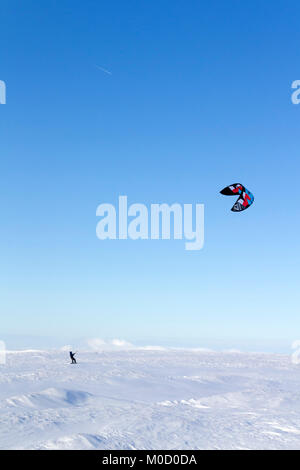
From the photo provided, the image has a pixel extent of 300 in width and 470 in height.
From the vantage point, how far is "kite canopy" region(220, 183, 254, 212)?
30891 mm

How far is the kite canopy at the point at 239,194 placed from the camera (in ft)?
101

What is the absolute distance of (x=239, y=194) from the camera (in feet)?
104

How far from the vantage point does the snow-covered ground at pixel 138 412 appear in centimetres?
3791

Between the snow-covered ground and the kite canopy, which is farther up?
the kite canopy

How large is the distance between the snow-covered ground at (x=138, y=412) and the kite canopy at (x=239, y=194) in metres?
27.0

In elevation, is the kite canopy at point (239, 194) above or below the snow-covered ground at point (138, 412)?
above

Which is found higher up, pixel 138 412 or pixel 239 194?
pixel 239 194

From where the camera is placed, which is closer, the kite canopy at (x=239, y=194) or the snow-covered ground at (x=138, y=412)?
the kite canopy at (x=239, y=194)

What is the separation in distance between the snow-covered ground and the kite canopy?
2699cm

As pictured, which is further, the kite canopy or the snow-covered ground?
the snow-covered ground

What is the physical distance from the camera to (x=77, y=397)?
5512cm

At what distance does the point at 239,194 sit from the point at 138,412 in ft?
119
